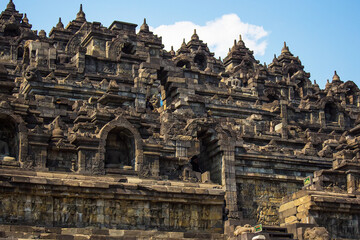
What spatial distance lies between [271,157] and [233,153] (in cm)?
267

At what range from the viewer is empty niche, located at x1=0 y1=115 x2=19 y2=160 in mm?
30797

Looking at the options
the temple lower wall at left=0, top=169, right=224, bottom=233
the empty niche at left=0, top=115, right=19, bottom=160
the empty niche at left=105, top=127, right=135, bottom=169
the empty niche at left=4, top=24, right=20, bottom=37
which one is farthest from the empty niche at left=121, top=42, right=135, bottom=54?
the empty niche at left=0, top=115, right=19, bottom=160

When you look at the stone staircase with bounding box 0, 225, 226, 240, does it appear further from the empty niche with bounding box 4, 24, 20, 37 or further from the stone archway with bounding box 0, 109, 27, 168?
the empty niche with bounding box 4, 24, 20, 37

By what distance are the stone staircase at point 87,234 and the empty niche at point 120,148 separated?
12.5 feet

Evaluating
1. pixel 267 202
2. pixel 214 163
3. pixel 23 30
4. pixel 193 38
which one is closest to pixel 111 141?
pixel 214 163

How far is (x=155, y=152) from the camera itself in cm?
3297

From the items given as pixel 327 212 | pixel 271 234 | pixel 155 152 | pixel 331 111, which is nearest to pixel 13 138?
pixel 155 152

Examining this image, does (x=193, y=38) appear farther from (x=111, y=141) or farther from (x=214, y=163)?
(x=111, y=141)

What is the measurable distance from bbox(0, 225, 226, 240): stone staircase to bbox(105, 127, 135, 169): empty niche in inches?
150

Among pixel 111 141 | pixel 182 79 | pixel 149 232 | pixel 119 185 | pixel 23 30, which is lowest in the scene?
pixel 149 232

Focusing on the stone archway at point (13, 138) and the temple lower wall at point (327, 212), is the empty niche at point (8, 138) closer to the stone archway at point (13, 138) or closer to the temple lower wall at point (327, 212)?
the stone archway at point (13, 138)

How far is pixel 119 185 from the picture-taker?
30125mm

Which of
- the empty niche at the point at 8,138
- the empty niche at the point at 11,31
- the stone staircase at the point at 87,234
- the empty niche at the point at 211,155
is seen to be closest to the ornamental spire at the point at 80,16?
the empty niche at the point at 11,31

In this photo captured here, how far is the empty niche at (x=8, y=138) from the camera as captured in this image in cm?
3080
